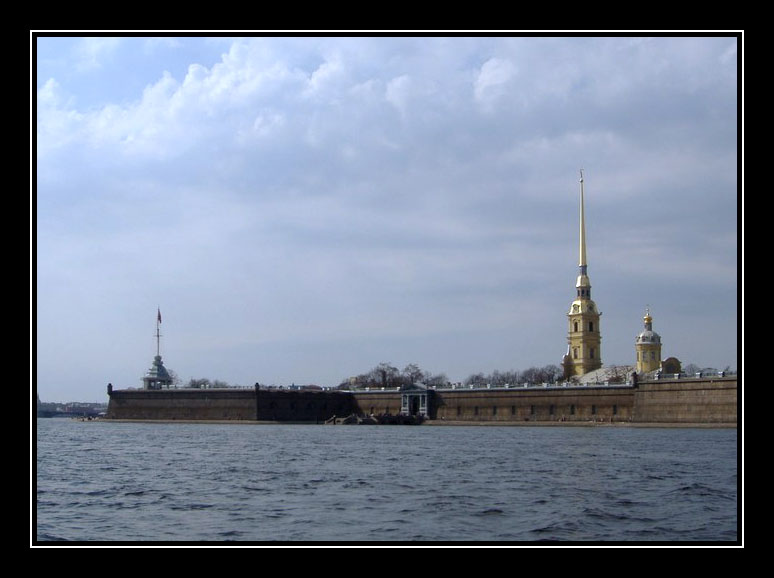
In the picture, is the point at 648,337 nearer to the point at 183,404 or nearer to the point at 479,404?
the point at 479,404

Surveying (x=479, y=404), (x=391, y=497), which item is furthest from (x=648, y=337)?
(x=391, y=497)

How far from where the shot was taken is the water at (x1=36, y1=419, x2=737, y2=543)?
1634 cm

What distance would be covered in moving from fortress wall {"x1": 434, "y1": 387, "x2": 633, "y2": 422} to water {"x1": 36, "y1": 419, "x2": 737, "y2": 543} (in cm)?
3721

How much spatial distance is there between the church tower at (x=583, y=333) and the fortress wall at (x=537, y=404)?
17.5 meters

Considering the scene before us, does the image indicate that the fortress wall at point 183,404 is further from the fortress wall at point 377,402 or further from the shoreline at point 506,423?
the fortress wall at point 377,402

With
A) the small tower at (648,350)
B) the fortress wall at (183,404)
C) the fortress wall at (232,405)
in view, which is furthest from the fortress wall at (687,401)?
the fortress wall at (183,404)

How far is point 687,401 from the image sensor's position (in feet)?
218

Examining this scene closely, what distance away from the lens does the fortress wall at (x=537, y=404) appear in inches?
2923

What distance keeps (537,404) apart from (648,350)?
48.1 ft

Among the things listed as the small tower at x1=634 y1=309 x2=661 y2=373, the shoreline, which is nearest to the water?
the shoreline
